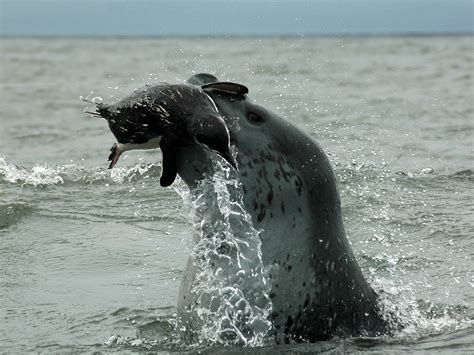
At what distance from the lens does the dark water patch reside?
29.0 ft

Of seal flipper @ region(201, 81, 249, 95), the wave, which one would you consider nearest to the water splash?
seal flipper @ region(201, 81, 249, 95)

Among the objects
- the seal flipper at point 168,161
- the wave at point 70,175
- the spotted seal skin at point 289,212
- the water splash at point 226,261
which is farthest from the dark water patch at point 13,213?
the seal flipper at point 168,161

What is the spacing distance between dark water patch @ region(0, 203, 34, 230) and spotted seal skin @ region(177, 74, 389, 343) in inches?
170

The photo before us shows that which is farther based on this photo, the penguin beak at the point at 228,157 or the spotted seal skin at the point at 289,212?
the spotted seal skin at the point at 289,212

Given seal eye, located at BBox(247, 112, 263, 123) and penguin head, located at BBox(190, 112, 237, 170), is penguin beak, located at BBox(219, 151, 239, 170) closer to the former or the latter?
penguin head, located at BBox(190, 112, 237, 170)

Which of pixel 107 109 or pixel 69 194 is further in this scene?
pixel 69 194

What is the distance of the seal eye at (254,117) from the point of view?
15.1 ft

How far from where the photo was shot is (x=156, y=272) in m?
7.20

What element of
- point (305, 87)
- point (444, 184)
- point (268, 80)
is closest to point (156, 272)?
point (444, 184)

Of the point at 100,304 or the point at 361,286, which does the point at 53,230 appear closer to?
the point at 100,304

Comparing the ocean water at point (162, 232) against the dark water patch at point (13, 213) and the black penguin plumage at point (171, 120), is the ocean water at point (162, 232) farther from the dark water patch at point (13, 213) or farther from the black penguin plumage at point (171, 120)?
the black penguin plumage at point (171, 120)

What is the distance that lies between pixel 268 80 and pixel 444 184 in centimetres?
1463

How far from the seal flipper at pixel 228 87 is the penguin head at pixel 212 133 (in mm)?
185

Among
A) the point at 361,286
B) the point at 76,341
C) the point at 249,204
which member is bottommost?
the point at 76,341
